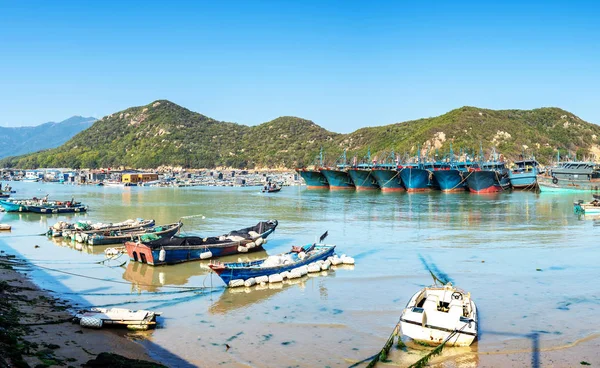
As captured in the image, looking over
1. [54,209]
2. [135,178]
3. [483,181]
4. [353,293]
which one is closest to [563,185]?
[483,181]

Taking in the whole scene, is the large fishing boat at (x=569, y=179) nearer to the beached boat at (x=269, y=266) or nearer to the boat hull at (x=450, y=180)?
the boat hull at (x=450, y=180)

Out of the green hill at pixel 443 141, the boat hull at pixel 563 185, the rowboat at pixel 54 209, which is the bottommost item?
the rowboat at pixel 54 209

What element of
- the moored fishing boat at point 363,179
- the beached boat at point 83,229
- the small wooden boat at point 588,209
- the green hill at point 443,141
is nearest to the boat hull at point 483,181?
the moored fishing boat at point 363,179

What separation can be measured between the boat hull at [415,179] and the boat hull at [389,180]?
1.26 meters

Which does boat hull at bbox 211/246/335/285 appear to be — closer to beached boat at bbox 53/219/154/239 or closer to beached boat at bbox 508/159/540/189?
beached boat at bbox 53/219/154/239

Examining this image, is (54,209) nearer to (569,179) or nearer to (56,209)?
(56,209)

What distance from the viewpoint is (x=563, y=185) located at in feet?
279

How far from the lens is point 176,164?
186000 mm

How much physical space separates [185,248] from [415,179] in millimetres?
67477

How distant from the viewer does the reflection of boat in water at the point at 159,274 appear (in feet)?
68.9

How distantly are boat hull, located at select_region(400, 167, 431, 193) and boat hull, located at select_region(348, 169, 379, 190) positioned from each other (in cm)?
679

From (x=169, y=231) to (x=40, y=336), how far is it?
18803 millimetres

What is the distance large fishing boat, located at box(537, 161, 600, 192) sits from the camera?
84188mm

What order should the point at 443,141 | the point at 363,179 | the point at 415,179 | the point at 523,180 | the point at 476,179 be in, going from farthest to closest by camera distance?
1. the point at 443,141
2. the point at 363,179
3. the point at 415,179
4. the point at 523,180
5. the point at 476,179
